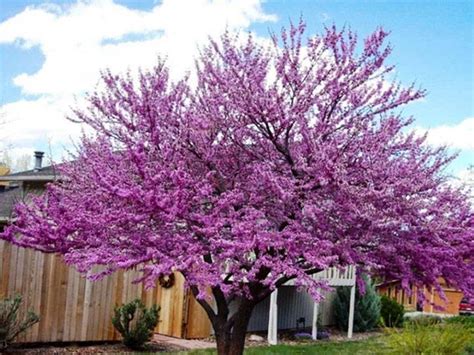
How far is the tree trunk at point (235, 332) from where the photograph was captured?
6320 millimetres

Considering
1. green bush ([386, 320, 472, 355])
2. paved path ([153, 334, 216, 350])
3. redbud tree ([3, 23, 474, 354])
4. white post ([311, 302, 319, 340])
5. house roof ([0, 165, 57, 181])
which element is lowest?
paved path ([153, 334, 216, 350])

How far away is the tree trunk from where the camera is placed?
632 centimetres

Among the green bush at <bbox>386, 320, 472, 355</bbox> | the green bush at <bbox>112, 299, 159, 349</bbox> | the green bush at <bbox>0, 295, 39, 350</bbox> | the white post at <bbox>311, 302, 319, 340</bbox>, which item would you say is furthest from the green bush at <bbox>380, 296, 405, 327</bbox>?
the green bush at <bbox>0, 295, 39, 350</bbox>

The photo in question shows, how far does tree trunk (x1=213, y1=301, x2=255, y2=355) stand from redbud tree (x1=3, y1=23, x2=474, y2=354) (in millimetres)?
509

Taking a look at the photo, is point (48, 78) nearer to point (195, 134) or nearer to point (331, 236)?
point (195, 134)

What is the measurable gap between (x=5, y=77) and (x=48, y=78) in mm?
2568

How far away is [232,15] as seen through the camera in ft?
19.7

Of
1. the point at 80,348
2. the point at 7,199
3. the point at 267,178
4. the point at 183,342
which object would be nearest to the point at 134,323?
the point at 80,348

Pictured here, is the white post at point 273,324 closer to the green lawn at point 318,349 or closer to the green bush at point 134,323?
the green lawn at point 318,349

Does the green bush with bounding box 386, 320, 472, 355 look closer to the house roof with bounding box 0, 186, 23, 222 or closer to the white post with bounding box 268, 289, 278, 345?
the white post with bounding box 268, 289, 278, 345

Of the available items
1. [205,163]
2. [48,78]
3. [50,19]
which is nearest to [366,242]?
[205,163]

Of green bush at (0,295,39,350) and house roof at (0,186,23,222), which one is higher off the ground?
house roof at (0,186,23,222)

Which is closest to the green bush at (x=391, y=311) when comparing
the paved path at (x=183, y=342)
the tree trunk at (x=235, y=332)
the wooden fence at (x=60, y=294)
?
the paved path at (x=183, y=342)

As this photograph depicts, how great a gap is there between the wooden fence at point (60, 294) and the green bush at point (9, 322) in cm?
43
